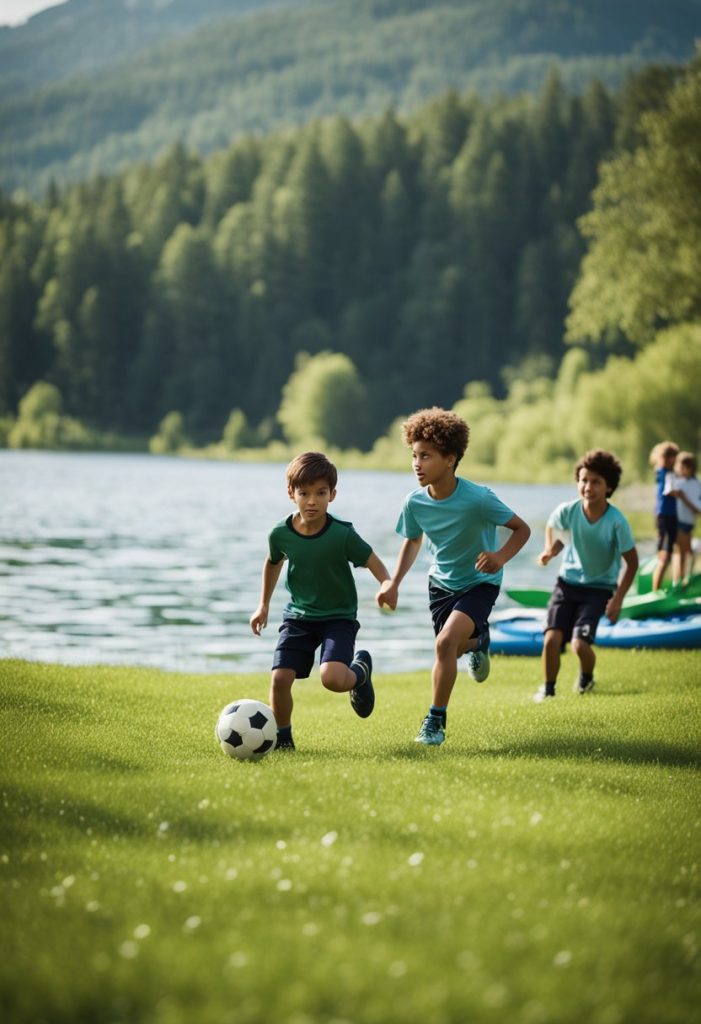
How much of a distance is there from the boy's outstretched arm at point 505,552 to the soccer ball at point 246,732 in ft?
6.34

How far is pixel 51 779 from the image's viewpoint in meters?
7.38

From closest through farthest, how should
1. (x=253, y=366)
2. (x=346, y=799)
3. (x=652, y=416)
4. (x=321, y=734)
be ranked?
(x=346, y=799) → (x=321, y=734) → (x=652, y=416) → (x=253, y=366)

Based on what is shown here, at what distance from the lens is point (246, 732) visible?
8.34 meters

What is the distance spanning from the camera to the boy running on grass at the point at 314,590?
8.80 metres

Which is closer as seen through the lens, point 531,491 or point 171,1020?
point 171,1020

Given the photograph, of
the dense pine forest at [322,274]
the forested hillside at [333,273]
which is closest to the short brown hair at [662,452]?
the dense pine forest at [322,274]

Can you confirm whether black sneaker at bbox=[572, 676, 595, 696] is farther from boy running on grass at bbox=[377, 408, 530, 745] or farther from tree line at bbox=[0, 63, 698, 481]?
tree line at bbox=[0, 63, 698, 481]

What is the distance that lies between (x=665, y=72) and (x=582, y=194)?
3995 inches

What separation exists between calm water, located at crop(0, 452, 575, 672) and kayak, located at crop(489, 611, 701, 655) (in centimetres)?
125

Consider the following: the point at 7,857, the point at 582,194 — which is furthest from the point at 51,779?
the point at 582,194

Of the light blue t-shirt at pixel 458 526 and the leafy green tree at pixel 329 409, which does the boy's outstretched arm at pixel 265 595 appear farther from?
the leafy green tree at pixel 329 409

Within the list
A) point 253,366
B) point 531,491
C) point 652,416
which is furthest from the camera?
point 253,366

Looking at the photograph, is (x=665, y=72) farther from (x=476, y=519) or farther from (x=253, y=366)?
(x=253, y=366)

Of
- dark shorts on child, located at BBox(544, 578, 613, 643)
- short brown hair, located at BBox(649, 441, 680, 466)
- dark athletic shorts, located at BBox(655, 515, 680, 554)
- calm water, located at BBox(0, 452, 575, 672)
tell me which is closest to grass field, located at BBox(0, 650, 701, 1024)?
dark shorts on child, located at BBox(544, 578, 613, 643)
